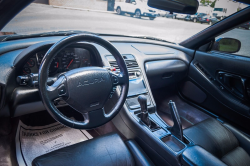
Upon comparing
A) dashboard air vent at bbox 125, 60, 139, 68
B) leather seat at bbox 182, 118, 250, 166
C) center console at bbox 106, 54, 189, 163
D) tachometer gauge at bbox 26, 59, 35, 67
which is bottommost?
leather seat at bbox 182, 118, 250, 166

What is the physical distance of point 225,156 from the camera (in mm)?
1484

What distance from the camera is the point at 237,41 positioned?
2.10m

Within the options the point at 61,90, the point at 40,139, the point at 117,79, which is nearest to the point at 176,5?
the point at 117,79

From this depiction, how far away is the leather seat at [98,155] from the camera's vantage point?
3.66 feet

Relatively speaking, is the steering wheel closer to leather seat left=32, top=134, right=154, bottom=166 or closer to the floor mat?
leather seat left=32, top=134, right=154, bottom=166

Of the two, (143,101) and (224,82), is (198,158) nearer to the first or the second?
(143,101)

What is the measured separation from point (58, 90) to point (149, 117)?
30.9 inches

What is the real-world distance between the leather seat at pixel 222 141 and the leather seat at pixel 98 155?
48 cm

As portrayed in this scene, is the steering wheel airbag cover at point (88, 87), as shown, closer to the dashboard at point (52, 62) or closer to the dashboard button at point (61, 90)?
the dashboard button at point (61, 90)

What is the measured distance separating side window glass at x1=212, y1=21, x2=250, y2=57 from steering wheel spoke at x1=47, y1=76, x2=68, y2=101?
1.85 meters

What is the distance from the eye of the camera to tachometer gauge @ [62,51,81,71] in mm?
1503

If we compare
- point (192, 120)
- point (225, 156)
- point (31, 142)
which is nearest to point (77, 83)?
→ point (31, 142)

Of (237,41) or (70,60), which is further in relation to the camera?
(237,41)

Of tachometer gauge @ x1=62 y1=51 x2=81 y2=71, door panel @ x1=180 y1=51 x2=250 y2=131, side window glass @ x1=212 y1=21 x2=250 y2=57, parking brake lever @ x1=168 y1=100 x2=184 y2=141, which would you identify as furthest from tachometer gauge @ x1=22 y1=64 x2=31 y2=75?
side window glass @ x1=212 y1=21 x2=250 y2=57
